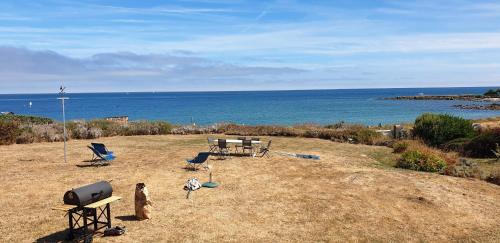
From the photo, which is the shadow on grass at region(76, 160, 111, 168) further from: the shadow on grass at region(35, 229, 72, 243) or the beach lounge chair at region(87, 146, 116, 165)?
the shadow on grass at region(35, 229, 72, 243)

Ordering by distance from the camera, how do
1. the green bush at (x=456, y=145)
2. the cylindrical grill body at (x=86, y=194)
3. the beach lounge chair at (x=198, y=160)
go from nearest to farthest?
the cylindrical grill body at (x=86, y=194)
the beach lounge chair at (x=198, y=160)
the green bush at (x=456, y=145)

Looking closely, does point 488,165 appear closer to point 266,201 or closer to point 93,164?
point 266,201

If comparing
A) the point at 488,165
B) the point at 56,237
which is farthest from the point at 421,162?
the point at 56,237

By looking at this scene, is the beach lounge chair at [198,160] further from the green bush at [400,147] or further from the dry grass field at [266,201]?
the green bush at [400,147]

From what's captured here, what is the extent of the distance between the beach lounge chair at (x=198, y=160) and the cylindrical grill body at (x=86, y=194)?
5731mm

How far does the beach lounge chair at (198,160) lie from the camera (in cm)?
1464

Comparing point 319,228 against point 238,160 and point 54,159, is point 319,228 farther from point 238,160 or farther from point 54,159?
point 54,159

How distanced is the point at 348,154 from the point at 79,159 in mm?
11509

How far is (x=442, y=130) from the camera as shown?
22312 millimetres

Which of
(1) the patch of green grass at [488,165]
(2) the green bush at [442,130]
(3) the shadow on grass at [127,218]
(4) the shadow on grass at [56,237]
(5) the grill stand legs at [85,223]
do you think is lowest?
(1) the patch of green grass at [488,165]

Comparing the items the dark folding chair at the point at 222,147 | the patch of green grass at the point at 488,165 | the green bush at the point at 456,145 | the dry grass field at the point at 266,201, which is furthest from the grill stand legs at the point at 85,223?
the green bush at the point at 456,145

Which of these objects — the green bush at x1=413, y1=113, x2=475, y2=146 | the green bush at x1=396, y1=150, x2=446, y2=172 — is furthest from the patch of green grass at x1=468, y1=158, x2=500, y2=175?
the green bush at x1=413, y1=113, x2=475, y2=146

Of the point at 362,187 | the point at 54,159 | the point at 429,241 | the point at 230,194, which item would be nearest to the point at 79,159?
the point at 54,159

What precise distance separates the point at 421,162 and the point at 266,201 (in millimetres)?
7707
